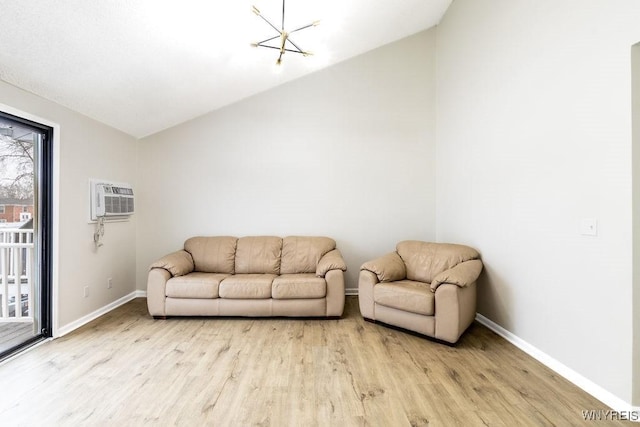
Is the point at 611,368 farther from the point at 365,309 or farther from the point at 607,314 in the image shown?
the point at 365,309

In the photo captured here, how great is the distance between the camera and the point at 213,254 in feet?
12.4

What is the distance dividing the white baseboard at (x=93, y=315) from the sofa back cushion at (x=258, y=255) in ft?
5.13

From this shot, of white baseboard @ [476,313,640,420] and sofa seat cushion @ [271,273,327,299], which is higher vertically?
sofa seat cushion @ [271,273,327,299]

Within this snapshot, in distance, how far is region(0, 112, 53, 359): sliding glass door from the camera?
253 cm

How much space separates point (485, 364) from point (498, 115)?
2271mm

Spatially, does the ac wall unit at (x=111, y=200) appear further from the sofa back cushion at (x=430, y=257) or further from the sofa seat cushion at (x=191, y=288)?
the sofa back cushion at (x=430, y=257)

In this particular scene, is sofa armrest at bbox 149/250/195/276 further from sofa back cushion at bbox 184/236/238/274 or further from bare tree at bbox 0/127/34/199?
bare tree at bbox 0/127/34/199

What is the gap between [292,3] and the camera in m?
2.80

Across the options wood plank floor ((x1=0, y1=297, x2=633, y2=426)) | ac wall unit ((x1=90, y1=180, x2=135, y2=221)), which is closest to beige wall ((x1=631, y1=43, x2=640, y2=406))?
wood plank floor ((x1=0, y1=297, x2=633, y2=426))

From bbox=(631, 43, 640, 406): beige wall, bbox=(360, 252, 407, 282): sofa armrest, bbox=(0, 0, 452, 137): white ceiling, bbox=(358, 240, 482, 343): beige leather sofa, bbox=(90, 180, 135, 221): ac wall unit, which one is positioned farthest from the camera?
bbox=(90, 180, 135, 221): ac wall unit

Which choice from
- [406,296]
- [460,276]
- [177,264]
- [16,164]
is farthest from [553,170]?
[16,164]

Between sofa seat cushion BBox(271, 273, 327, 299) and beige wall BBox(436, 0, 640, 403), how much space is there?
1.77 meters

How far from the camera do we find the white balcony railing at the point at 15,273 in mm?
2910

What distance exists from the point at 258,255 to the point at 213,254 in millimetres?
590
